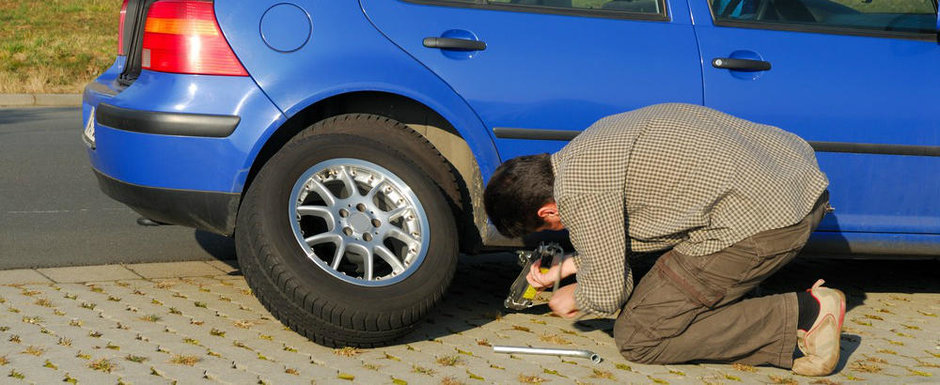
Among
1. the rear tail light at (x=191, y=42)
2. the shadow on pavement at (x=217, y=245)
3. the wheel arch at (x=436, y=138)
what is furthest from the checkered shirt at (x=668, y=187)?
the shadow on pavement at (x=217, y=245)

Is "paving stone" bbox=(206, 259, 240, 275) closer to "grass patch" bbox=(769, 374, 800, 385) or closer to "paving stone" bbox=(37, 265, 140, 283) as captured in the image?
"paving stone" bbox=(37, 265, 140, 283)

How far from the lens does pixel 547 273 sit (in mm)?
4047

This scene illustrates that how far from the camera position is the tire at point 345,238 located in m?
3.81

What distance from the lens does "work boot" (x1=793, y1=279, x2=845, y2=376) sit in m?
3.87

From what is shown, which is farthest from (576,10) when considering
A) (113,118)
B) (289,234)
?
(113,118)

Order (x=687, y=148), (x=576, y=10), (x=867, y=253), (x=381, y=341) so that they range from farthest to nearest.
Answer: (x=867, y=253), (x=576, y=10), (x=381, y=341), (x=687, y=148)

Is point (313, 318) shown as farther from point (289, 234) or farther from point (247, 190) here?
point (247, 190)

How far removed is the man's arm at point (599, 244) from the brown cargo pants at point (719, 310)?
256mm

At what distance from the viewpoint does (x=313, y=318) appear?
150 inches

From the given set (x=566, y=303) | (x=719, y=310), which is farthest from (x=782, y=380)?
(x=566, y=303)

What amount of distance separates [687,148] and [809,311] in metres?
0.80

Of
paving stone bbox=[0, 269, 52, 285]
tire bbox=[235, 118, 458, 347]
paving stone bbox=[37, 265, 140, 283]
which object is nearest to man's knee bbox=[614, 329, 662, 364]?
tire bbox=[235, 118, 458, 347]

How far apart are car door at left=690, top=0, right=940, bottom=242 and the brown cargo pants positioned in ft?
1.63

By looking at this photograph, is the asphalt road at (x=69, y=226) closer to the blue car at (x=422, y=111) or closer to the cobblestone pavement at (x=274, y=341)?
the cobblestone pavement at (x=274, y=341)
